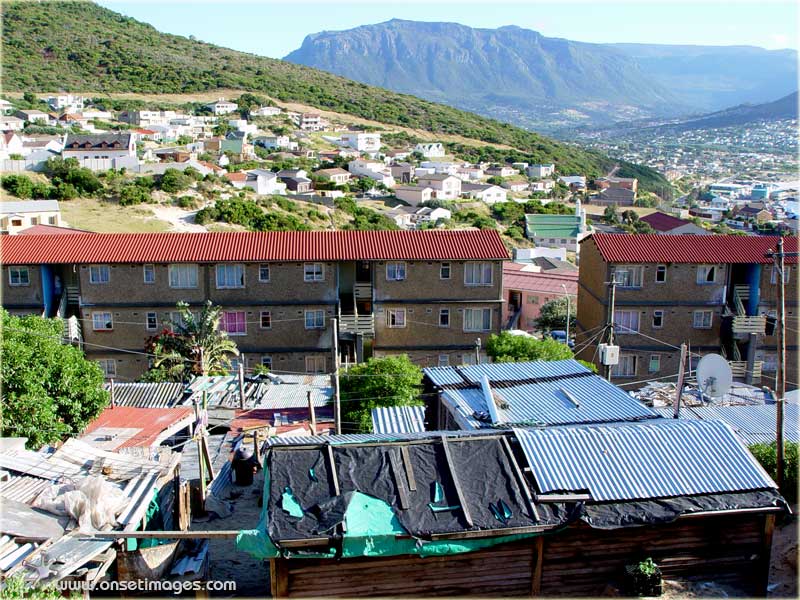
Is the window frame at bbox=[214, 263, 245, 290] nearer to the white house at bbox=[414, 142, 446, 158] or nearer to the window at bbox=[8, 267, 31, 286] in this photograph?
the window at bbox=[8, 267, 31, 286]

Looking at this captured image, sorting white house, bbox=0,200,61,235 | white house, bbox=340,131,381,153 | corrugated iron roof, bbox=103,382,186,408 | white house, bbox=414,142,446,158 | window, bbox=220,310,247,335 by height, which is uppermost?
white house, bbox=340,131,381,153

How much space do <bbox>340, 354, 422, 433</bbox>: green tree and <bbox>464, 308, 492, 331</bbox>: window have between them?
8122 mm

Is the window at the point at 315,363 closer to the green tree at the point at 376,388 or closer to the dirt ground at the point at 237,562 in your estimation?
the green tree at the point at 376,388

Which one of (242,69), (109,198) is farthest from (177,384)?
(242,69)

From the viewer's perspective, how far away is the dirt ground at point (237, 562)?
12.9 metres

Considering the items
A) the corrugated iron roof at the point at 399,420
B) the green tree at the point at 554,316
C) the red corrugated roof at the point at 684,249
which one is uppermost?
the red corrugated roof at the point at 684,249

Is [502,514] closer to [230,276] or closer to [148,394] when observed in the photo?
[148,394]

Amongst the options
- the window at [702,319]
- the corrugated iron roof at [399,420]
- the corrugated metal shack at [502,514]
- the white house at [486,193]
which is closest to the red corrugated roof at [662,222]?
the white house at [486,193]

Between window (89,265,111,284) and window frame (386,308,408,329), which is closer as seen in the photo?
window (89,265,111,284)

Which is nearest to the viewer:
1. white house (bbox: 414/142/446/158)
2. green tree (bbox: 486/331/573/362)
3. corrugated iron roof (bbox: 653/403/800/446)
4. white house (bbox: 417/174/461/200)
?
corrugated iron roof (bbox: 653/403/800/446)

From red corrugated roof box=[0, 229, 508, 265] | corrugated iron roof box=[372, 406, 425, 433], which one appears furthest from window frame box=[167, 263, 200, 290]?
corrugated iron roof box=[372, 406, 425, 433]

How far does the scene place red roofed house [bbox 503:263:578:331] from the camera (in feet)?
140

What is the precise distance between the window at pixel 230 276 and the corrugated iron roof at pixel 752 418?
1670cm

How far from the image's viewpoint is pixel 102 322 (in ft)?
98.9
